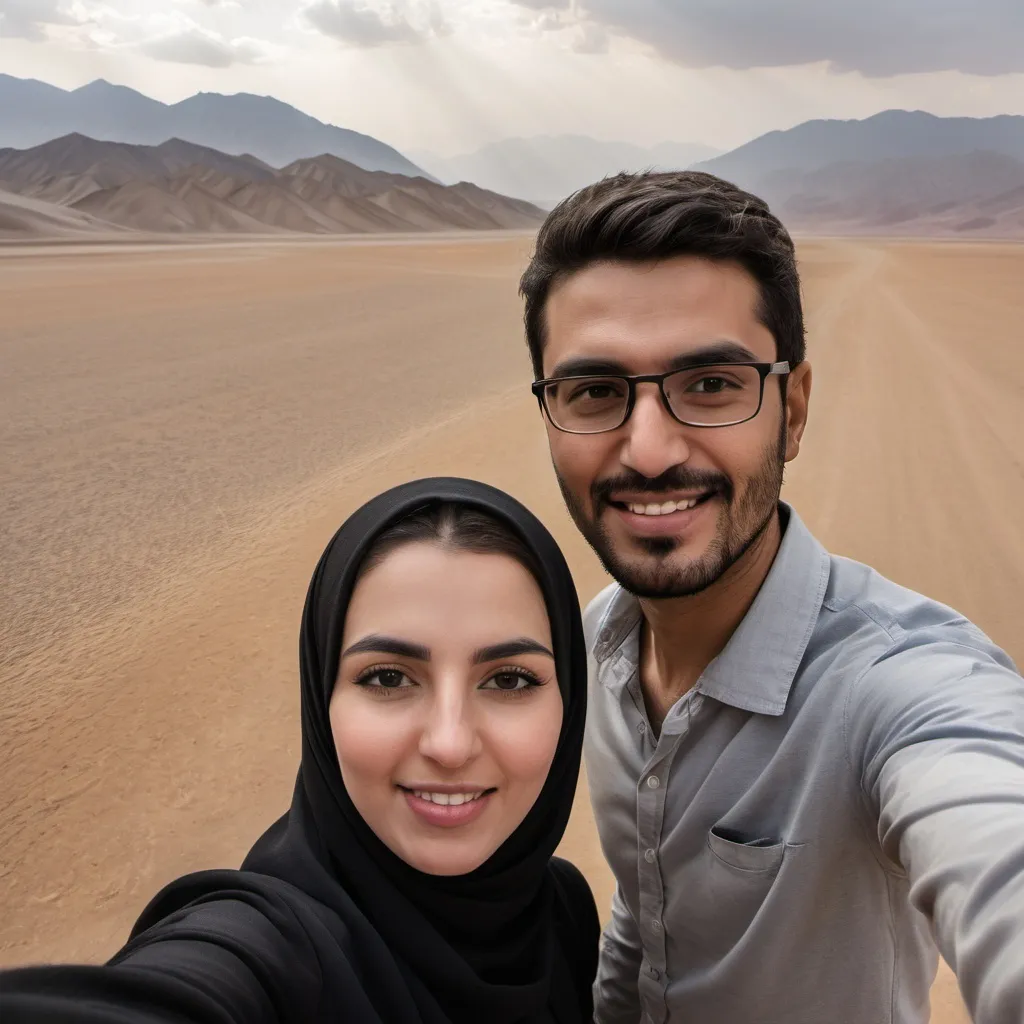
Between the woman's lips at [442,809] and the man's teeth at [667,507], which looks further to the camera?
the man's teeth at [667,507]

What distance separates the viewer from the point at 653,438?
5.86 ft

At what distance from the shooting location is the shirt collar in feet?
5.43

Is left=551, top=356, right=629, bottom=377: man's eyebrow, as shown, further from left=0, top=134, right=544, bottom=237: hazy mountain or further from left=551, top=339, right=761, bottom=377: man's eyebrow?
left=0, top=134, right=544, bottom=237: hazy mountain

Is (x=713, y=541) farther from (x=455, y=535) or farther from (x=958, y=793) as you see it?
(x=958, y=793)

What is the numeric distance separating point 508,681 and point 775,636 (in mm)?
561

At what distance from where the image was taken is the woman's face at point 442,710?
146 centimetres

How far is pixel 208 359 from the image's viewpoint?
1405cm

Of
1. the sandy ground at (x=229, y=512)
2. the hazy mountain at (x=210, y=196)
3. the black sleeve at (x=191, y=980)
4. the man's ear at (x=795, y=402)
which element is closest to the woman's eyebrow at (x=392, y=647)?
the black sleeve at (x=191, y=980)

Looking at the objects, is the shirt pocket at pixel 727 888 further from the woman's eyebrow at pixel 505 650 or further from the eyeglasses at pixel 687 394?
the eyeglasses at pixel 687 394

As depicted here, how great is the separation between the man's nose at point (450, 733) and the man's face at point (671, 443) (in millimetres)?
595

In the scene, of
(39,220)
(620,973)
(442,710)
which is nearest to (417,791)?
(442,710)

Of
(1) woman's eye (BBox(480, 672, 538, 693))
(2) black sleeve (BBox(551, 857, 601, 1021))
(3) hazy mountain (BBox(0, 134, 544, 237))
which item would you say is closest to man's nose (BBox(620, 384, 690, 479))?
(1) woman's eye (BBox(480, 672, 538, 693))

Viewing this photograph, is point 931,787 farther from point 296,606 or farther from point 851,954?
point 296,606

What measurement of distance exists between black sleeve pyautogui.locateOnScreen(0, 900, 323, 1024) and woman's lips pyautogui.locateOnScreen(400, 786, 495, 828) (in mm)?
272
